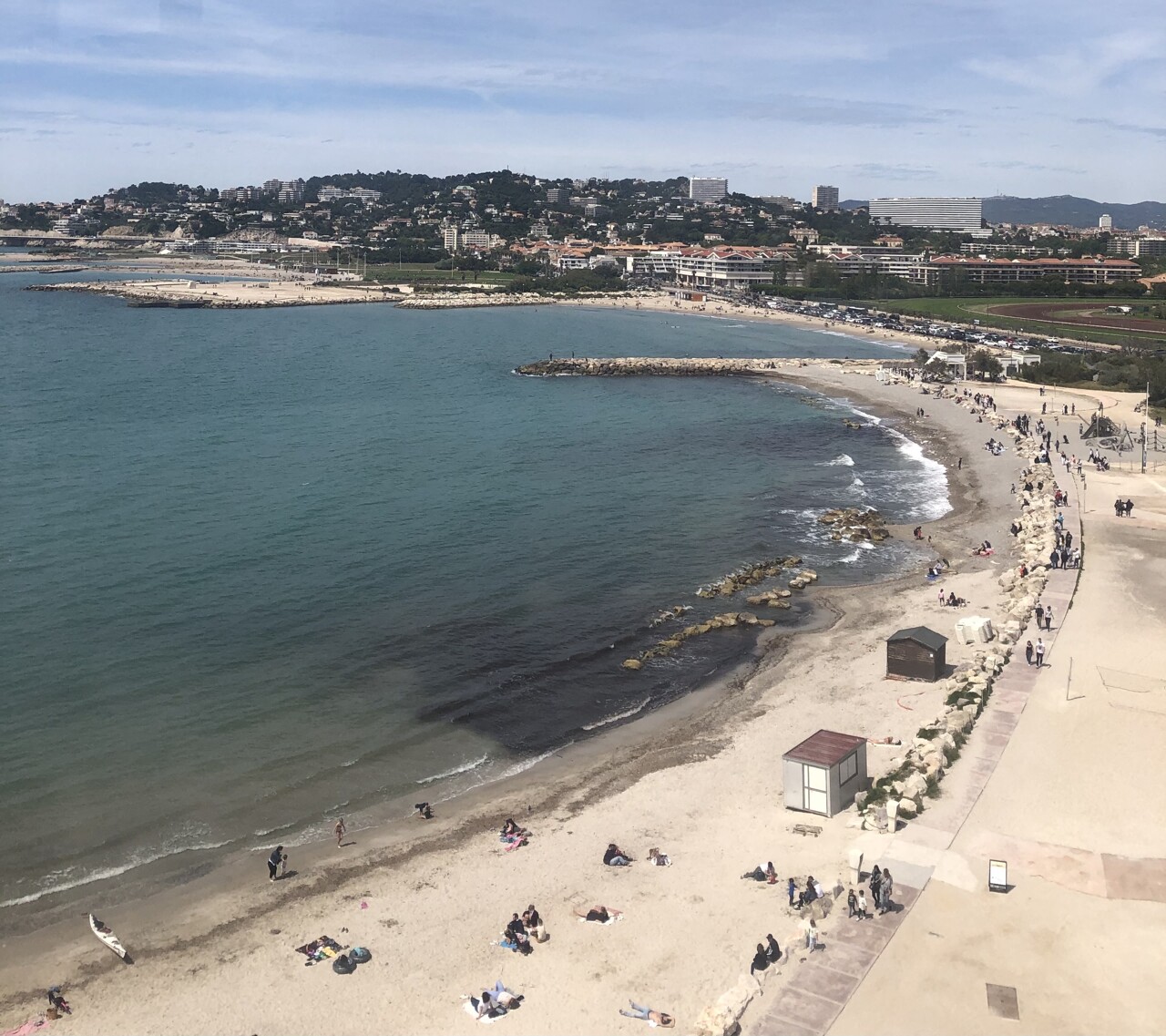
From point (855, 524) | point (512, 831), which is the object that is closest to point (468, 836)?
point (512, 831)

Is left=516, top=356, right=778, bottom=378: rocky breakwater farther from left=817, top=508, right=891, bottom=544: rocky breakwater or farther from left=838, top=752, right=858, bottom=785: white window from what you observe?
left=838, top=752, right=858, bottom=785: white window

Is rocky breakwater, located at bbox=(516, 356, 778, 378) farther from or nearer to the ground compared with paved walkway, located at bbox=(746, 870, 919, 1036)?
farther from the ground

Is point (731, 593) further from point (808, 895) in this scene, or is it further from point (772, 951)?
point (772, 951)

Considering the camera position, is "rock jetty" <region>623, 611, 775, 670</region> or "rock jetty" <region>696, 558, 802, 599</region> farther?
"rock jetty" <region>696, 558, 802, 599</region>

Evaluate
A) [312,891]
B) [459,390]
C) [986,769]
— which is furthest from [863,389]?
[312,891]

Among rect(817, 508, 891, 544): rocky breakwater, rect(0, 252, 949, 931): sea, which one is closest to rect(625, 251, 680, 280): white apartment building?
rect(0, 252, 949, 931): sea

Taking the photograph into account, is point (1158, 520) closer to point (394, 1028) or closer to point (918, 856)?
point (918, 856)

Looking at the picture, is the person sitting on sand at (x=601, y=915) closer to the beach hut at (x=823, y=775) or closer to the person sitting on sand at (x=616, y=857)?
the person sitting on sand at (x=616, y=857)
